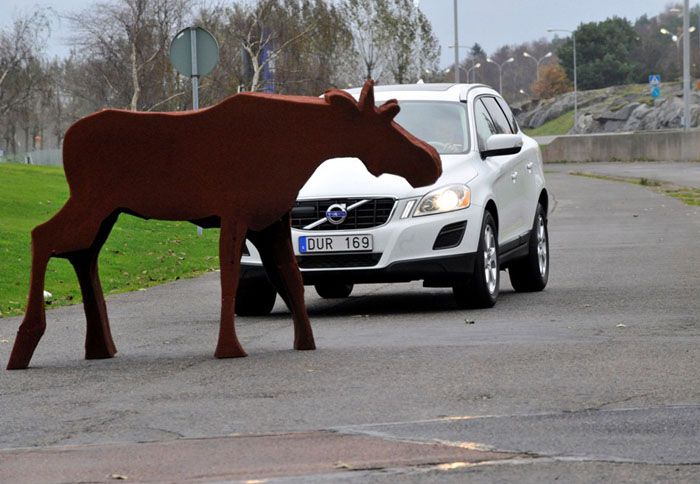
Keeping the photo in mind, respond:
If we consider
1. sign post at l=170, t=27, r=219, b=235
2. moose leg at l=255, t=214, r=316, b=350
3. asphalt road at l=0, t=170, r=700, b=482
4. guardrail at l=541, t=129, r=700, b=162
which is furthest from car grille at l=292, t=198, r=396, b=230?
guardrail at l=541, t=129, r=700, b=162

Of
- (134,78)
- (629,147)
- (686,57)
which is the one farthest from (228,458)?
(134,78)

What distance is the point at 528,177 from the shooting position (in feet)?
50.5

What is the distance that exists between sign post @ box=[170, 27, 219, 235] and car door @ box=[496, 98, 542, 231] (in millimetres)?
8536

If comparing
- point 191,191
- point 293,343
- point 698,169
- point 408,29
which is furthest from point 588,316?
point 408,29

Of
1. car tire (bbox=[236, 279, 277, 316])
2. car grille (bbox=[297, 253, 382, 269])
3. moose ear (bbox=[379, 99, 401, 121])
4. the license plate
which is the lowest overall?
car tire (bbox=[236, 279, 277, 316])

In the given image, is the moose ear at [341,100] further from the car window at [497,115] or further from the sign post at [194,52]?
the sign post at [194,52]

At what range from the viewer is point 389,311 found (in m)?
13.5

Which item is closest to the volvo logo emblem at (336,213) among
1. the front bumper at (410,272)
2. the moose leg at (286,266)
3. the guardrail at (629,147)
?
the front bumper at (410,272)

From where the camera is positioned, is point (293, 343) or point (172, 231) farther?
point (172, 231)

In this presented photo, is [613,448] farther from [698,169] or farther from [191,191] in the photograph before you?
[698,169]

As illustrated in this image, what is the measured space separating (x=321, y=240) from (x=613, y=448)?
6831 mm

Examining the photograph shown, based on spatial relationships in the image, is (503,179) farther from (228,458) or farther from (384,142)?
(228,458)

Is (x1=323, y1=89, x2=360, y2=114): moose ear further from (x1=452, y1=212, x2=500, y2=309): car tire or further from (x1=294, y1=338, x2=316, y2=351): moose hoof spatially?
(x1=452, y1=212, x2=500, y2=309): car tire

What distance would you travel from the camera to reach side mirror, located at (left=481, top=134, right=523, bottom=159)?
1377 cm
